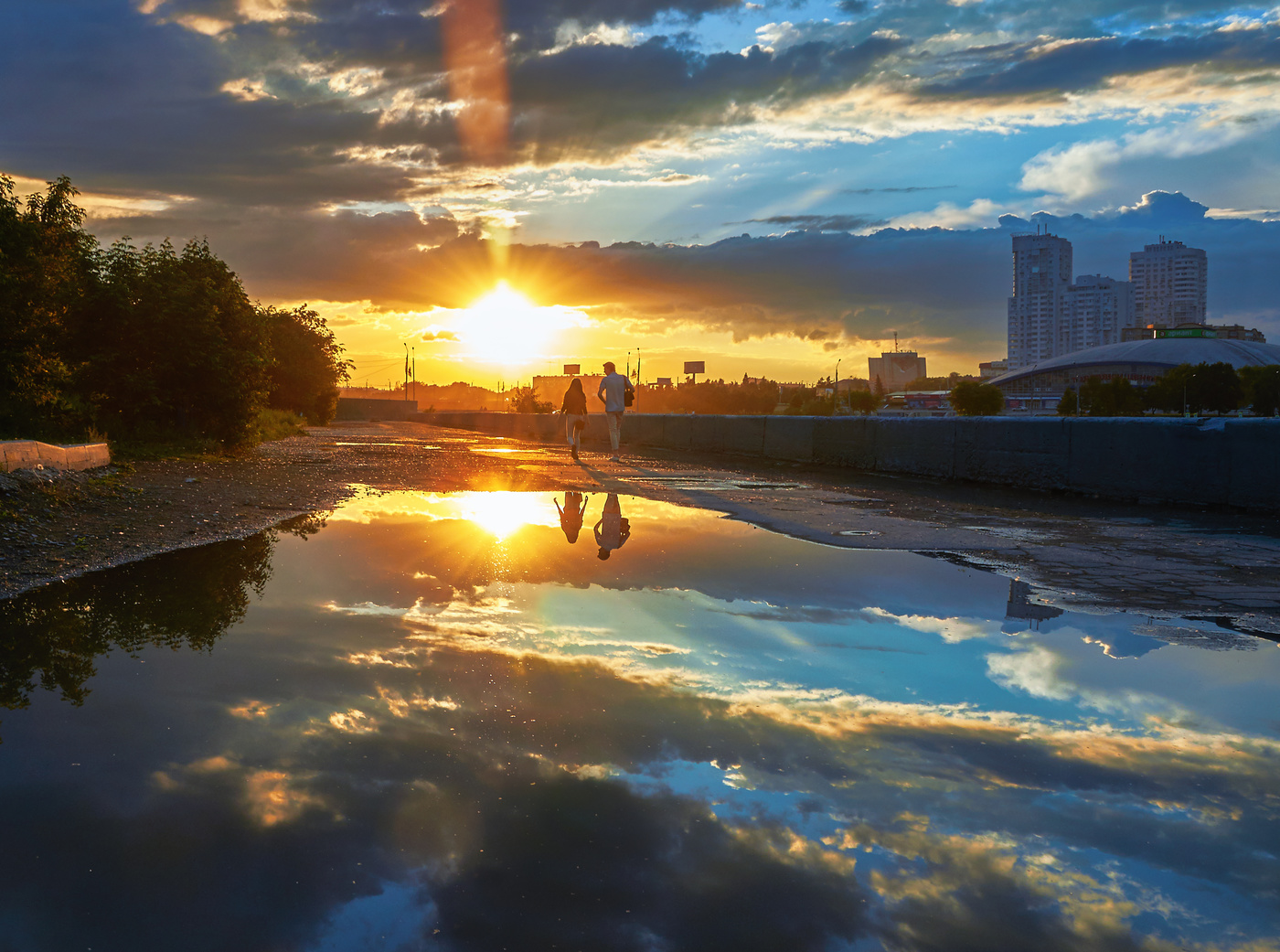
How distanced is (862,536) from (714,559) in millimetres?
1811

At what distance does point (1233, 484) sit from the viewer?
10.3m

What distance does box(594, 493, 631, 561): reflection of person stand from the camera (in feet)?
24.8

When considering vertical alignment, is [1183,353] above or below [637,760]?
above

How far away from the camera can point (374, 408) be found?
368 ft

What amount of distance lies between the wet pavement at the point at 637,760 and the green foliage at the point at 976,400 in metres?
147

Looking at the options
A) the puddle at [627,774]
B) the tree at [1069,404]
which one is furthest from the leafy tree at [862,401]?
the puddle at [627,774]

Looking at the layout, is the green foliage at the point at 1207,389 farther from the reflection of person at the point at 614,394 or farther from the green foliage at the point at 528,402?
the reflection of person at the point at 614,394

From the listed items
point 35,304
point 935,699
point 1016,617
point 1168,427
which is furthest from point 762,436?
point 935,699

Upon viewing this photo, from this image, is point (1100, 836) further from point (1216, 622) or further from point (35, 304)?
point (35, 304)

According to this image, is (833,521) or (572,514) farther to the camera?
(572,514)

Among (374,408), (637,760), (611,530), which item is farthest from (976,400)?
(637,760)

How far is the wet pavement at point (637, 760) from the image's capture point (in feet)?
7.23

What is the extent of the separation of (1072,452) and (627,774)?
11001 mm

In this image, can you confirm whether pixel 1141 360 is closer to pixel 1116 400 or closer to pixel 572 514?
pixel 1116 400
